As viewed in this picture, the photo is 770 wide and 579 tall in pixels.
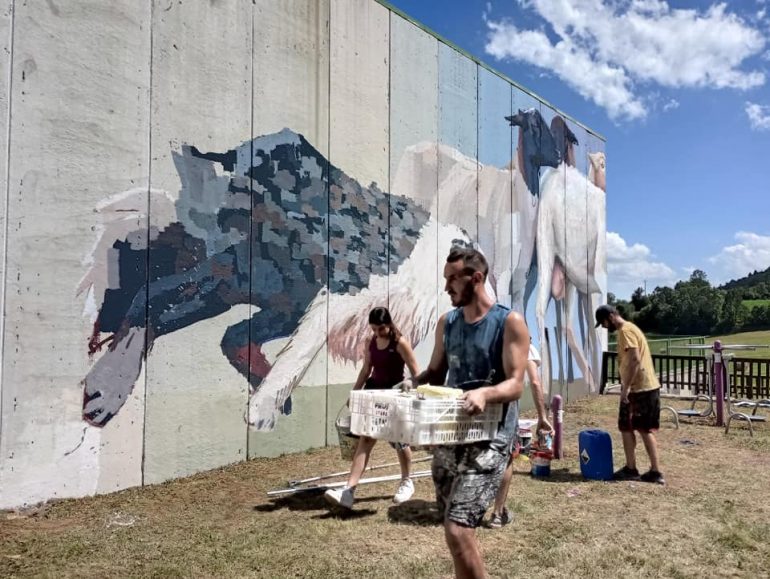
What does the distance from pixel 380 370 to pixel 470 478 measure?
280 cm

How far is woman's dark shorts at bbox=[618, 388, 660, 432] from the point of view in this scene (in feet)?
22.6

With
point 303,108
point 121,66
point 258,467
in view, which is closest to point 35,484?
point 258,467

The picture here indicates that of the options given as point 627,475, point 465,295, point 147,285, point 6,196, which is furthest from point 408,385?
point 627,475

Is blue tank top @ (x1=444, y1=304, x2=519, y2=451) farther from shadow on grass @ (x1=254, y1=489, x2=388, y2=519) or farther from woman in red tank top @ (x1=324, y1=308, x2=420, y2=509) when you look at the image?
shadow on grass @ (x1=254, y1=489, x2=388, y2=519)

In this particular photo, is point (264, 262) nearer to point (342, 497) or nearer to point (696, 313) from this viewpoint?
point (342, 497)

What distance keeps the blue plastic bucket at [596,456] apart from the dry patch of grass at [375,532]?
0.18m

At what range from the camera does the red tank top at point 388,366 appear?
227 inches

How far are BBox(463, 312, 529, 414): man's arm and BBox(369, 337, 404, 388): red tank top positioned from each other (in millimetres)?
2671

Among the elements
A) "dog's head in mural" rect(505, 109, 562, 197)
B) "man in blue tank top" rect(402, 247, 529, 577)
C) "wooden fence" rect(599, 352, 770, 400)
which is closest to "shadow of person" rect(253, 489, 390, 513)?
"man in blue tank top" rect(402, 247, 529, 577)

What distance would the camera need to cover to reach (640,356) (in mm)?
6934

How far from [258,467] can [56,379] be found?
249 centimetres

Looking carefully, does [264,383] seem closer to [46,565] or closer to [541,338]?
[46,565]

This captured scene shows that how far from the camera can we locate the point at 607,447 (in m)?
7.07

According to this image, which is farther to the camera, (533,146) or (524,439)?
(533,146)
